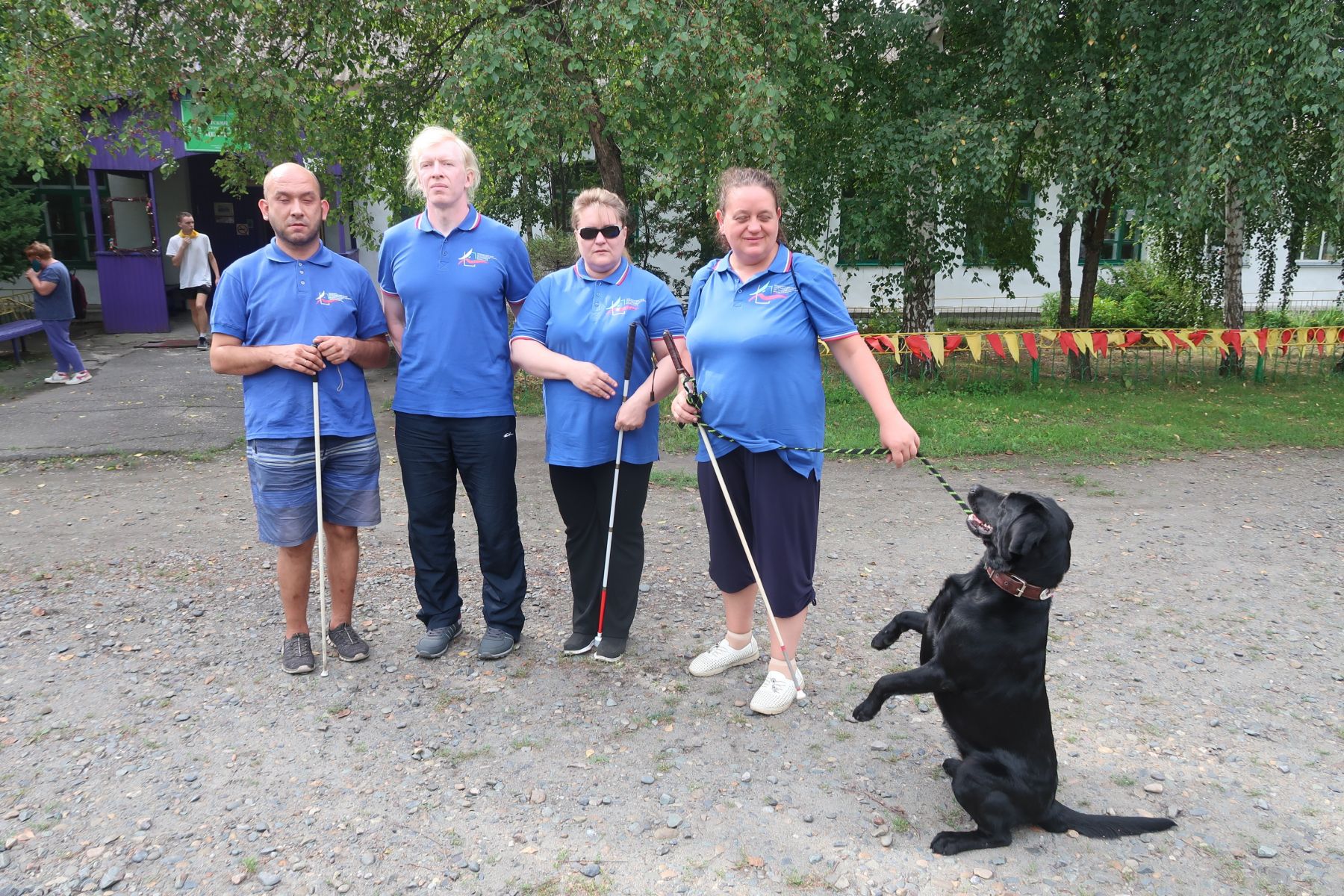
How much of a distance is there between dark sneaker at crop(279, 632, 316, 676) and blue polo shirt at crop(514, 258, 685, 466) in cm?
138

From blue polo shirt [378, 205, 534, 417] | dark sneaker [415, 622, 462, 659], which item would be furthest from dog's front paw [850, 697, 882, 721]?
dark sneaker [415, 622, 462, 659]

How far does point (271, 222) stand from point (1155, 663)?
13.9ft

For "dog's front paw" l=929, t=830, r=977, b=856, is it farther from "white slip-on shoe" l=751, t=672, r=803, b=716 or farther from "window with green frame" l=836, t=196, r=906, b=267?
"window with green frame" l=836, t=196, r=906, b=267

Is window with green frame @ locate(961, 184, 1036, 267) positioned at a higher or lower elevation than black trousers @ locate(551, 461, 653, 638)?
higher

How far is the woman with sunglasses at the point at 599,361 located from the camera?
3.71 m

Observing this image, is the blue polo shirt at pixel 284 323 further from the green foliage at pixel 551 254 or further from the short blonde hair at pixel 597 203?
the green foliage at pixel 551 254

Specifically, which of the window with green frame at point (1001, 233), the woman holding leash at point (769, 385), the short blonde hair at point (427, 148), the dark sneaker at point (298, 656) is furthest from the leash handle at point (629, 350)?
the window with green frame at point (1001, 233)

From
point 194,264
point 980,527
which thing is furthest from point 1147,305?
point 980,527

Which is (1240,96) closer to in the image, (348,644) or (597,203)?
(597,203)

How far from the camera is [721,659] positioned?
3990mm

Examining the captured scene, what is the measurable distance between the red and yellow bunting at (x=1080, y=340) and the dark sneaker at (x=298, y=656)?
6.91 metres

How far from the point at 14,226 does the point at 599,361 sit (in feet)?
42.8

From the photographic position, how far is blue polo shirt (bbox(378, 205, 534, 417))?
3.75m

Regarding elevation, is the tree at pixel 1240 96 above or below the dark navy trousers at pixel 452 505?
above
